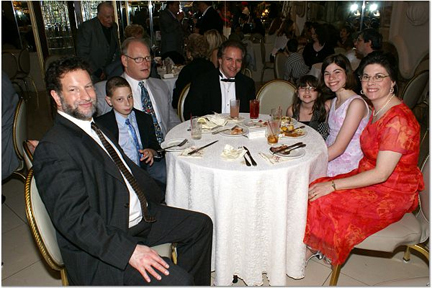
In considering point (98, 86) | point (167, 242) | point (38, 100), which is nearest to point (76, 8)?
point (38, 100)

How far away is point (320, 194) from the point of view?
193cm

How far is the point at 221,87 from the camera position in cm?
317

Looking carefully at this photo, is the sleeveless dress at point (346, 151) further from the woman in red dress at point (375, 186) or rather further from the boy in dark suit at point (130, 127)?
the boy in dark suit at point (130, 127)

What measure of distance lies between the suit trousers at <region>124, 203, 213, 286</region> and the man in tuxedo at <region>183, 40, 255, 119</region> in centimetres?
134

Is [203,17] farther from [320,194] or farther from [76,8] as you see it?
[320,194]

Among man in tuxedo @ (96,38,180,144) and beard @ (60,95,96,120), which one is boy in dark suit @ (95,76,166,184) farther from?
beard @ (60,95,96,120)

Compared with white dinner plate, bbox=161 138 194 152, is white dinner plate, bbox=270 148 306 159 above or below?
below

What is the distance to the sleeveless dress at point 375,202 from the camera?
1.80m

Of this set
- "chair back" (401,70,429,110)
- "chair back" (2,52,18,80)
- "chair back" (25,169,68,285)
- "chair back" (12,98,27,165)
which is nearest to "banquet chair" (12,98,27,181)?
"chair back" (12,98,27,165)

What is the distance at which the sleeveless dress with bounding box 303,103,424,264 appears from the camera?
1.80 m

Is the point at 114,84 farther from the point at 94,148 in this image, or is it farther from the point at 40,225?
the point at 40,225

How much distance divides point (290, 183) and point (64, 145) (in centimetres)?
114

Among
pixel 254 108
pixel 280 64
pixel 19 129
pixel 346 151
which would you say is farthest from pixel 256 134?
pixel 280 64

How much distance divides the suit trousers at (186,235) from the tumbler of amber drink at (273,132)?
0.63 meters
